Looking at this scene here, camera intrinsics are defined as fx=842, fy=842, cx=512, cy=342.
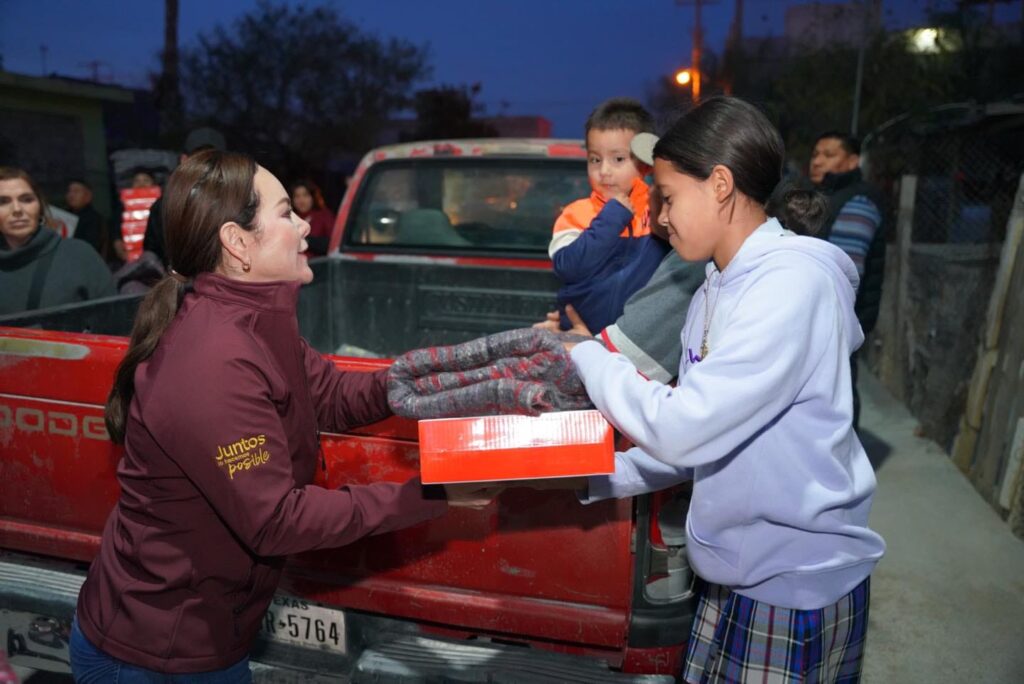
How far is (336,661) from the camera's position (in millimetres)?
2273

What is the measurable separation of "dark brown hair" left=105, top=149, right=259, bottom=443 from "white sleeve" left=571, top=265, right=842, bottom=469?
802mm

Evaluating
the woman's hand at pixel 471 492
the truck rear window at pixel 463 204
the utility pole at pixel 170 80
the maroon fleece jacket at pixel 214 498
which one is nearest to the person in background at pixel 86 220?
the truck rear window at pixel 463 204

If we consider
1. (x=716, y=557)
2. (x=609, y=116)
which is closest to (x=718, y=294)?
(x=716, y=557)

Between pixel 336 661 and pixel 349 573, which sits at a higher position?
pixel 349 573

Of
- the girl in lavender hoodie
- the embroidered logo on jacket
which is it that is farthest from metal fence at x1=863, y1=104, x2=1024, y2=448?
the embroidered logo on jacket

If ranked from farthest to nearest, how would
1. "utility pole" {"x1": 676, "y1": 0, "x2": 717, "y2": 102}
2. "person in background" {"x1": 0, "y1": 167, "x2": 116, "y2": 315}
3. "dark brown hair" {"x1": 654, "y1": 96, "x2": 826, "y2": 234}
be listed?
"utility pole" {"x1": 676, "y1": 0, "x2": 717, "y2": 102}, "person in background" {"x1": 0, "y1": 167, "x2": 116, "y2": 315}, "dark brown hair" {"x1": 654, "y1": 96, "x2": 826, "y2": 234}

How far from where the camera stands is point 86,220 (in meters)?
8.25

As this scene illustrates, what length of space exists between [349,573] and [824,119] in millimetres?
21688

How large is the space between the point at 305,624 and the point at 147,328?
1.01 metres

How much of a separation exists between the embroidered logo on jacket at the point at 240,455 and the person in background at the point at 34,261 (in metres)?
2.88

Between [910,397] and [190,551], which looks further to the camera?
[910,397]

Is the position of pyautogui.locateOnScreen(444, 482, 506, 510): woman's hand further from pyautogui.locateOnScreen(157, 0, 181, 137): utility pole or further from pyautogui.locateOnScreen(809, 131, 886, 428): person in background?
pyautogui.locateOnScreen(157, 0, 181, 137): utility pole

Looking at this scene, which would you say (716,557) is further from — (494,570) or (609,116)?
(609,116)

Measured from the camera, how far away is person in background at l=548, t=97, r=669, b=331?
266 cm
